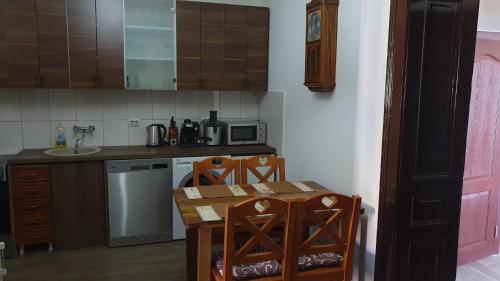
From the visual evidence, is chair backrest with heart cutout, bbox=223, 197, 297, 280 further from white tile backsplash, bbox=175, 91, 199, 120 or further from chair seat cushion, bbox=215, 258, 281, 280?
Result: white tile backsplash, bbox=175, 91, 199, 120

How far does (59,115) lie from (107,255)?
1.40 m

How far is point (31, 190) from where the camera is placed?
3.36m

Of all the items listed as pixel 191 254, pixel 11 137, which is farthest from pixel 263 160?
pixel 11 137

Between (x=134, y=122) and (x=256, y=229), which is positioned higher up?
(x=134, y=122)

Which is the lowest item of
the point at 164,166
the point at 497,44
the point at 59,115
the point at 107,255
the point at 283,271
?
the point at 107,255

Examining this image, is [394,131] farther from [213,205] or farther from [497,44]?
[497,44]

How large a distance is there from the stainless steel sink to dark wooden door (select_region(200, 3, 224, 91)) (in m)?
1.17

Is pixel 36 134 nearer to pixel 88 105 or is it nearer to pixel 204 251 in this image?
pixel 88 105

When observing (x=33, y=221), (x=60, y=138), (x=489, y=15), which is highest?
(x=489, y=15)

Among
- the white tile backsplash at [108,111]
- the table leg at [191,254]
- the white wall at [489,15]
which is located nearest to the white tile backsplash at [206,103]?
the white tile backsplash at [108,111]

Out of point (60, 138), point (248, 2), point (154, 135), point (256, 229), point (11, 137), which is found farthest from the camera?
point (248, 2)

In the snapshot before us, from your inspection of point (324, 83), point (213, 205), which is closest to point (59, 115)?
point (213, 205)

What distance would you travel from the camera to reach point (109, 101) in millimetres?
3988

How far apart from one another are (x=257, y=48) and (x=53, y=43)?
1827 millimetres
